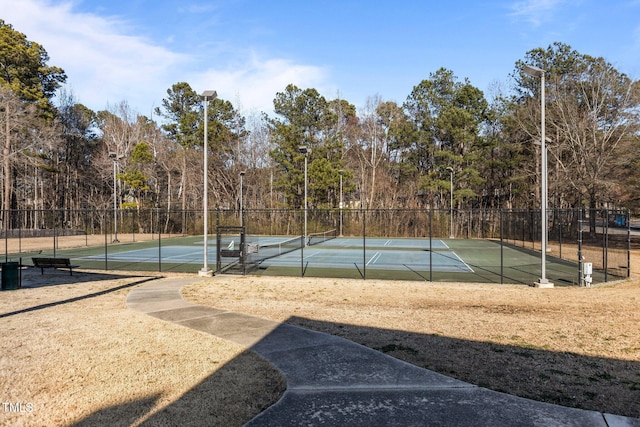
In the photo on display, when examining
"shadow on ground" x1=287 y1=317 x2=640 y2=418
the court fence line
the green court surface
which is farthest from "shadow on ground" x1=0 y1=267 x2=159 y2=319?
"shadow on ground" x1=287 y1=317 x2=640 y2=418

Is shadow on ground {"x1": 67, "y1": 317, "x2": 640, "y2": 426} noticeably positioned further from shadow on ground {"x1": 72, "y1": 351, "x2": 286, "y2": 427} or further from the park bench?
the park bench

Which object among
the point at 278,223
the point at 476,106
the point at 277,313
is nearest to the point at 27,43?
the point at 278,223

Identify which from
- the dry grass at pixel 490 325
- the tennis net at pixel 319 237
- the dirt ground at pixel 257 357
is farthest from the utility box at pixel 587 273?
the tennis net at pixel 319 237

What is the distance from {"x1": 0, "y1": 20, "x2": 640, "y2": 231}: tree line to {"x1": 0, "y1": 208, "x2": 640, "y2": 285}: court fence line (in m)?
3.85

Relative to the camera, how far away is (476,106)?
51031 millimetres

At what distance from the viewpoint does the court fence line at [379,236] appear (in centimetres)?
1836

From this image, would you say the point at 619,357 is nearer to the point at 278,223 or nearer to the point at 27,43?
the point at 278,223

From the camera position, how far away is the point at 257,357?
22.1 ft

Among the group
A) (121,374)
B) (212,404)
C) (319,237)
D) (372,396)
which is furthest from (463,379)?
(319,237)

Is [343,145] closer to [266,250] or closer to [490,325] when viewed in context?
[266,250]

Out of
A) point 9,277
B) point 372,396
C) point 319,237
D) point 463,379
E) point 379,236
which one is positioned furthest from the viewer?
point 379,236

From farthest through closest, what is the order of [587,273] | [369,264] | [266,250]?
[266,250] < [369,264] < [587,273]

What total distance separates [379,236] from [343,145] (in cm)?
1371

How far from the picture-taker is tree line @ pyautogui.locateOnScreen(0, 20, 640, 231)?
3669cm
